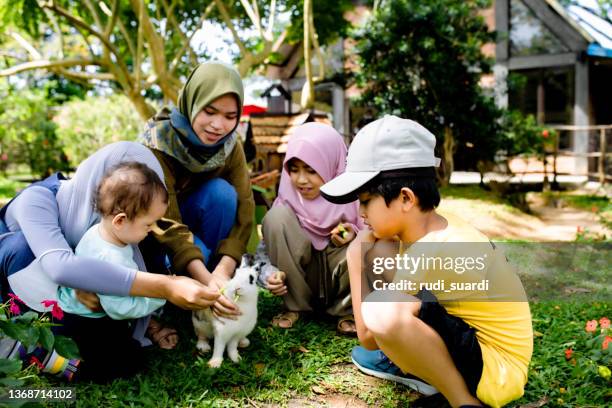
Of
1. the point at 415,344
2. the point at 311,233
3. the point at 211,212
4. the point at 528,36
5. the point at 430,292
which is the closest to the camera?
the point at 415,344

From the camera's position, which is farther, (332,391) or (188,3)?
(188,3)

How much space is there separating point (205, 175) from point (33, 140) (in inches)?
578

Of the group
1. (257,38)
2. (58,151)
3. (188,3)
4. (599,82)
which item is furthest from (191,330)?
(58,151)

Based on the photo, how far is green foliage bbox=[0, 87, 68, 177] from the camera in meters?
14.0

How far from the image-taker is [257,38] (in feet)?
43.2

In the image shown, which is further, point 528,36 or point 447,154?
point 528,36

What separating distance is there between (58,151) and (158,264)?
48.9 ft

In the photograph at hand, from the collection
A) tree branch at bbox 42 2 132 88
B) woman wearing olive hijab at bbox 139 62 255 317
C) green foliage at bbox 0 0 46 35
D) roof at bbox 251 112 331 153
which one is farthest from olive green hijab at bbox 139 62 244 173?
green foliage at bbox 0 0 46 35

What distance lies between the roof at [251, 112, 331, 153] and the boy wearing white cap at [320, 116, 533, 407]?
599cm

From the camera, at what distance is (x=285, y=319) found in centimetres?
280

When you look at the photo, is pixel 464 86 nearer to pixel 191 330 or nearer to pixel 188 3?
pixel 188 3

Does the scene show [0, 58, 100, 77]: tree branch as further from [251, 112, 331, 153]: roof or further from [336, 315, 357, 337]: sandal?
[336, 315, 357, 337]: sandal

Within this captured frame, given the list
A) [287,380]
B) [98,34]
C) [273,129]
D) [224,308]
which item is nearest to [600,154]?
[273,129]

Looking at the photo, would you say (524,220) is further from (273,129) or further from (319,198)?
(319,198)
